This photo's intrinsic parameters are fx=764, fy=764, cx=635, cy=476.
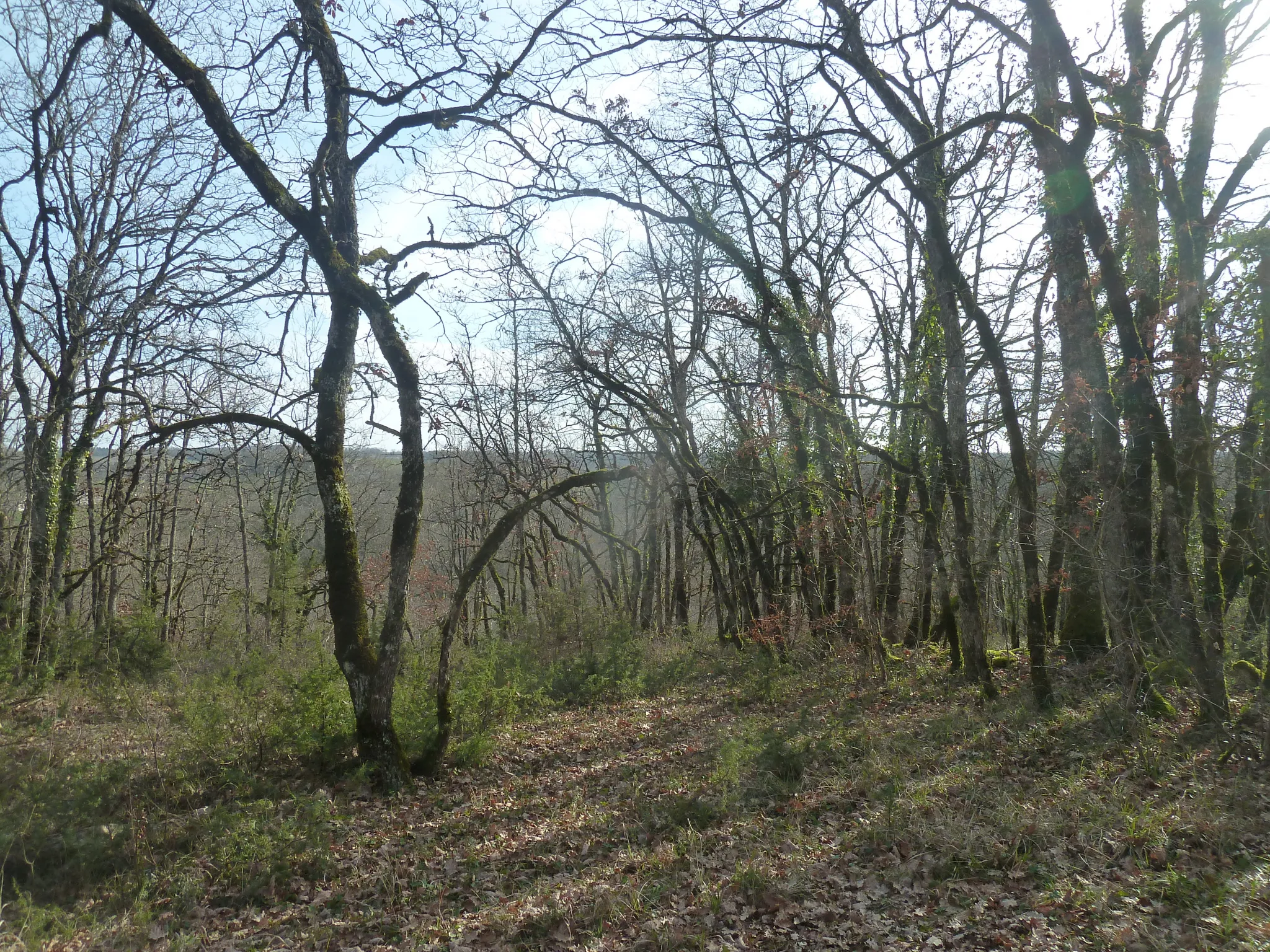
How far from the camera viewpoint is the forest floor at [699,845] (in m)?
4.47

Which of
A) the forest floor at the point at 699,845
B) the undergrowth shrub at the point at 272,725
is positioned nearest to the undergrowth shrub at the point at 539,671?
the forest floor at the point at 699,845

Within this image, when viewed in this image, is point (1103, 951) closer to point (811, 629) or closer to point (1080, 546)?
point (1080, 546)

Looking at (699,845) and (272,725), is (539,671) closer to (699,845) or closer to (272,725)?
(272,725)

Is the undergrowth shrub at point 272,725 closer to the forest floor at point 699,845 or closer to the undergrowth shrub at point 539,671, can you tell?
the forest floor at point 699,845

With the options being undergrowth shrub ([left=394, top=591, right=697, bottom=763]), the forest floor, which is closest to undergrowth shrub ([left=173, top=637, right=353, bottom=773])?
the forest floor

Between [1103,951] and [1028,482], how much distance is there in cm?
519

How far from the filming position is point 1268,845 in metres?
4.55

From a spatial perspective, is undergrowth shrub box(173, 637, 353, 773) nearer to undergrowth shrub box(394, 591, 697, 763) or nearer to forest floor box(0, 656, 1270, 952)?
forest floor box(0, 656, 1270, 952)

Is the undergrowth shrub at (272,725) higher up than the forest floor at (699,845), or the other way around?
the undergrowth shrub at (272,725)

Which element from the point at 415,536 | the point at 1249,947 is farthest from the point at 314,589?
the point at 1249,947

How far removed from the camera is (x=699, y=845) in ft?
19.0

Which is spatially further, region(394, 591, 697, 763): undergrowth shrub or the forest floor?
region(394, 591, 697, 763): undergrowth shrub

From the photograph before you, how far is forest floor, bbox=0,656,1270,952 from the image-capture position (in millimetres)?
4469

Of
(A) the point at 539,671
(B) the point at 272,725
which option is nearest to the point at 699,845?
(B) the point at 272,725
